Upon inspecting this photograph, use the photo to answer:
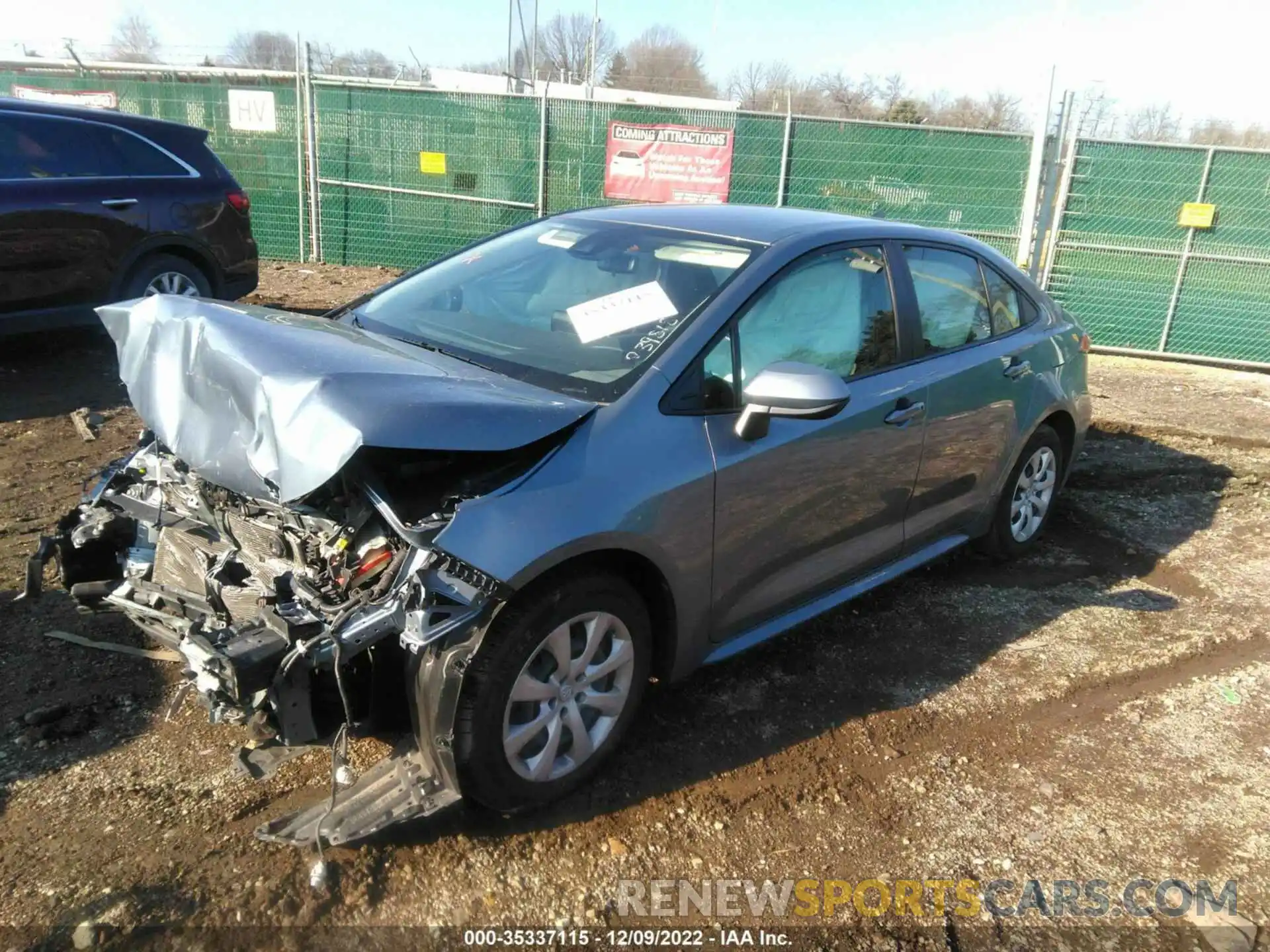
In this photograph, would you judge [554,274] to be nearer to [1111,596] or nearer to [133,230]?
[1111,596]

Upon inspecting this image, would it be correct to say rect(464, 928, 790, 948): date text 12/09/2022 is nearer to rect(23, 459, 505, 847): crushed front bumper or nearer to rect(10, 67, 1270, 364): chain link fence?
rect(23, 459, 505, 847): crushed front bumper

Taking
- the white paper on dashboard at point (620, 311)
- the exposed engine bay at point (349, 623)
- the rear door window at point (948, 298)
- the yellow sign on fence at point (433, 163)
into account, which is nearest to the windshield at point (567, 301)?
the white paper on dashboard at point (620, 311)

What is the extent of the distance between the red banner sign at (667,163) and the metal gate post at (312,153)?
157 inches

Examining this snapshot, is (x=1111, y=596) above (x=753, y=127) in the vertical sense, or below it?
below

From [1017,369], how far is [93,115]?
679 centimetres

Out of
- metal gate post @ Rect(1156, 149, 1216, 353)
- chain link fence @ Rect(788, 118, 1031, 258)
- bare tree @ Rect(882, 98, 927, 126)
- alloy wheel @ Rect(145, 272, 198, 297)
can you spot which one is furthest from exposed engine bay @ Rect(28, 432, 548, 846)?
bare tree @ Rect(882, 98, 927, 126)

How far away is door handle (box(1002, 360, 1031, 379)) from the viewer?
455 centimetres

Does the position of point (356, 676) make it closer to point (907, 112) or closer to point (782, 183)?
point (782, 183)

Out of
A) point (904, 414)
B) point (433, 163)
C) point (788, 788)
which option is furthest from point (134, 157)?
point (788, 788)

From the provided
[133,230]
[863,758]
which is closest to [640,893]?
[863,758]

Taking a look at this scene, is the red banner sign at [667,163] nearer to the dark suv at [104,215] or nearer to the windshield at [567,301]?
the dark suv at [104,215]

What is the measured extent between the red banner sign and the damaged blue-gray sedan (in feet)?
25.6

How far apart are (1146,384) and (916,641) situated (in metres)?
6.83

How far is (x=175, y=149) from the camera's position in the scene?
7648 millimetres
